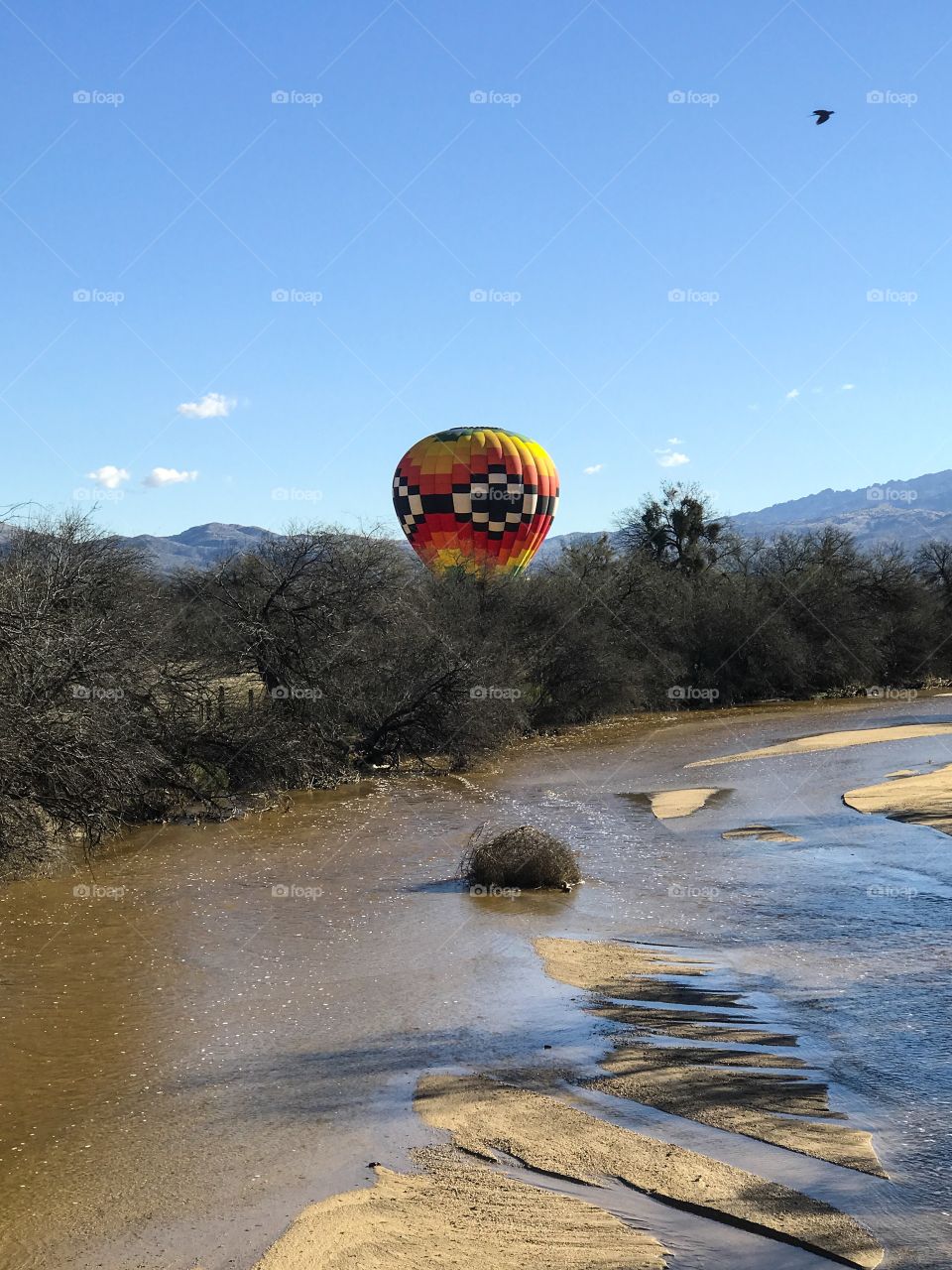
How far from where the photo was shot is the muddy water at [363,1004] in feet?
23.1

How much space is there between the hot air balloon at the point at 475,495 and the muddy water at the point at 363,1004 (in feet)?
70.3

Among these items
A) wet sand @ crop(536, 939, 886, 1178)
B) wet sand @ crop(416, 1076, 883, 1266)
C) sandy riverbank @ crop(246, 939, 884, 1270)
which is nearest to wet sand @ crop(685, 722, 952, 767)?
wet sand @ crop(536, 939, 886, 1178)

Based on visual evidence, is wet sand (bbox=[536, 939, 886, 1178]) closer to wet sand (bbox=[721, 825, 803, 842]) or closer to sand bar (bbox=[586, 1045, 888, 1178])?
sand bar (bbox=[586, 1045, 888, 1178])

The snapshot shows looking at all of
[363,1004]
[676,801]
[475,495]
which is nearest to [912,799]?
[676,801]

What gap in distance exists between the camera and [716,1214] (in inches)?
264

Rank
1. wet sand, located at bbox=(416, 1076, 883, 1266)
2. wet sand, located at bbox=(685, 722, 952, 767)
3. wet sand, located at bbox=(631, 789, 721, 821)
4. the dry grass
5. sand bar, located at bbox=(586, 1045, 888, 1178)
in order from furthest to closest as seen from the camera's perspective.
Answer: wet sand, located at bbox=(685, 722, 952, 767) < wet sand, located at bbox=(631, 789, 721, 821) < the dry grass < sand bar, located at bbox=(586, 1045, 888, 1178) < wet sand, located at bbox=(416, 1076, 883, 1266)

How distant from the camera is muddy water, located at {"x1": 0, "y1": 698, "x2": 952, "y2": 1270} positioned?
7.03m

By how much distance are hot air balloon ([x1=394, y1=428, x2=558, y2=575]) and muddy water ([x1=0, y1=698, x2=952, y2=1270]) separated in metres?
21.4

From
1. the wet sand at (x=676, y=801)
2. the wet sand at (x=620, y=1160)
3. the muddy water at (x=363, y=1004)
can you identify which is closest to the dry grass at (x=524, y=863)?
the muddy water at (x=363, y=1004)

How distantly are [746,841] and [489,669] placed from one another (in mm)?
10801

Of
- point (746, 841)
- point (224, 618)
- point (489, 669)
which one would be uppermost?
point (224, 618)

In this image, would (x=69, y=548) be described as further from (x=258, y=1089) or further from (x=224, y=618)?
(x=258, y=1089)

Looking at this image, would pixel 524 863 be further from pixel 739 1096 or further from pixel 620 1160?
pixel 620 1160

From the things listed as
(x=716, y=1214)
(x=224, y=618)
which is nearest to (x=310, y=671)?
(x=224, y=618)
